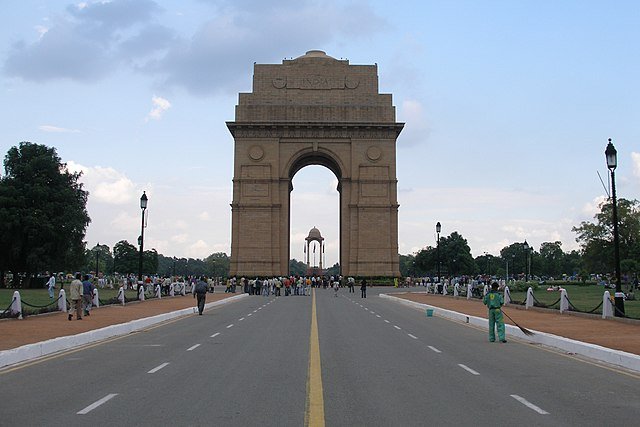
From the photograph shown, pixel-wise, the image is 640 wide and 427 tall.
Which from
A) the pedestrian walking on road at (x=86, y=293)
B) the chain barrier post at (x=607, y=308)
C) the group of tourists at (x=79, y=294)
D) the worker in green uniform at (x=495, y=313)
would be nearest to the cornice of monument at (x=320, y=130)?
the pedestrian walking on road at (x=86, y=293)

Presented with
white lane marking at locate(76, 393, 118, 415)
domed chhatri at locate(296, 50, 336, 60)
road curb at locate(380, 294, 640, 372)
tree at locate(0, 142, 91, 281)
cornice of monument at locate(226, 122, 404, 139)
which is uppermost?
domed chhatri at locate(296, 50, 336, 60)

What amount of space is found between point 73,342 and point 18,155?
55398mm

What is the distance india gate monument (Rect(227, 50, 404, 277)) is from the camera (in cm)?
8088

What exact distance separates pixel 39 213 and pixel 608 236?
65.7 metres

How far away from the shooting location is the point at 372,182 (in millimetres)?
82625

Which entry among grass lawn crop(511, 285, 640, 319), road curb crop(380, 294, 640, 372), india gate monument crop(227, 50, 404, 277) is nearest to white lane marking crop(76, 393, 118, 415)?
road curb crop(380, 294, 640, 372)

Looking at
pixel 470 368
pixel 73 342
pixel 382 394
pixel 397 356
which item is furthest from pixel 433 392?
pixel 73 342

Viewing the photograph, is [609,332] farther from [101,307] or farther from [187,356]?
[101,307]

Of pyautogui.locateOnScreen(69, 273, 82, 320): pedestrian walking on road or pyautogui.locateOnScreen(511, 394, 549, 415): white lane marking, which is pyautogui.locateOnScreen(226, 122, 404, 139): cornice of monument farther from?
pyautogui.locateOnScreen(511, 394, 549, 415): white lane marking

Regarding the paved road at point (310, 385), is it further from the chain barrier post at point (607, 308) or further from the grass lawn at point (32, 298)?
the grass lawn at point (32, 298)

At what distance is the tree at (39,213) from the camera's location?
62.4 metres

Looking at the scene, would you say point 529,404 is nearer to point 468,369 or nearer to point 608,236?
point 468,369

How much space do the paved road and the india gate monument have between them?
61.3 meters

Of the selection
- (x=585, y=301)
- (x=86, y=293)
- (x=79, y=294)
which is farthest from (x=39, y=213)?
(x=585, y=301)
